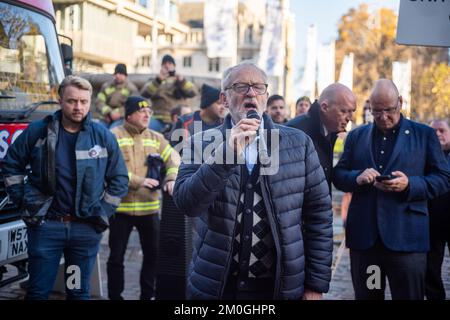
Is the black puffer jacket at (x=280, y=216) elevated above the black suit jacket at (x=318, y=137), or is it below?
below

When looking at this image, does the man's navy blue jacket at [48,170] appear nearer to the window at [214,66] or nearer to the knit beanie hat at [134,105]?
the knit beanie hat at [134,105]

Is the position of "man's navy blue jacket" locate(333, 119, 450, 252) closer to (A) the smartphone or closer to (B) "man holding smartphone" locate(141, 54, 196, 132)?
(A) the smartphone

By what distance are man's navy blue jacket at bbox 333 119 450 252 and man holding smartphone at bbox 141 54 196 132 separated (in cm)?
530

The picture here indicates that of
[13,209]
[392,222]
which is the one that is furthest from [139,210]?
[392,222]

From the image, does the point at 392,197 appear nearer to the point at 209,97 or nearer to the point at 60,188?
the point at 60,188

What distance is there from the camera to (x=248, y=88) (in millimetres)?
3102

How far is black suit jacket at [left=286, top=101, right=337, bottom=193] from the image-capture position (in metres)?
4.53

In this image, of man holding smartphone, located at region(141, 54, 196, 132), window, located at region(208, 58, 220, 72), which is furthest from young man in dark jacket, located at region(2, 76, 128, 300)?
window, located at region(208, 58, 220, 72)

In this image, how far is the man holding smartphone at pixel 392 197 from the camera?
4.29 m

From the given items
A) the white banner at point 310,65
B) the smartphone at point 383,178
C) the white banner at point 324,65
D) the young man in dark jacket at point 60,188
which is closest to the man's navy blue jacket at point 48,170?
the young man in dark jacket at point 60,188

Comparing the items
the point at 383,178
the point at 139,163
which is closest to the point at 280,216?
the point at 383,178

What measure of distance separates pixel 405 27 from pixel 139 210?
10.3 ft

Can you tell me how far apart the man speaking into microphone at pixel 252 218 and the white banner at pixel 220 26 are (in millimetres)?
19342
